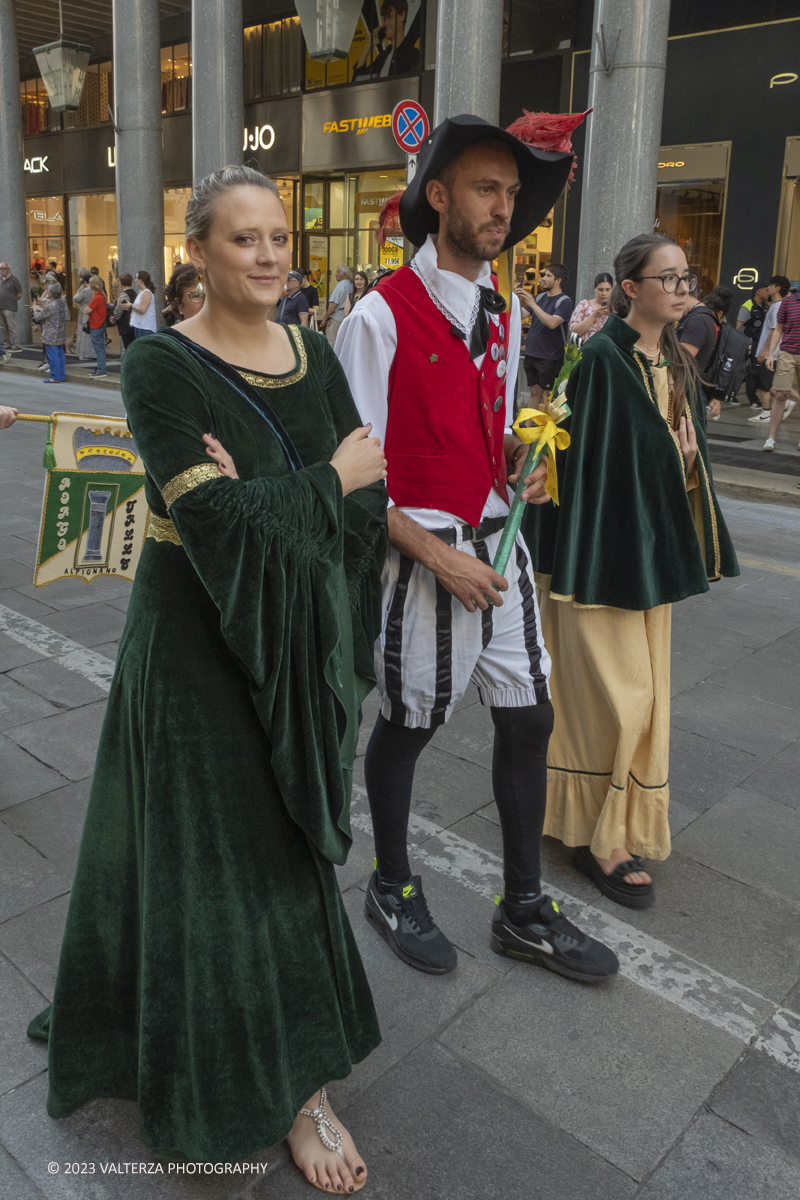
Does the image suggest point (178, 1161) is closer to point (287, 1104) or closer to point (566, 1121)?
point (287, 1104)

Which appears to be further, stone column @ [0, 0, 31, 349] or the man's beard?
stone column @ [0, 0, 31, 349]

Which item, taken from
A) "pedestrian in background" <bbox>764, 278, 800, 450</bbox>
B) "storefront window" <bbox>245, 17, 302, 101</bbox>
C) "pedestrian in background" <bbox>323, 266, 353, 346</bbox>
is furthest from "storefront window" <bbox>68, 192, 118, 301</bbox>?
"pedestrian in background" <bbox>764, 278, 800, 450</bbox>

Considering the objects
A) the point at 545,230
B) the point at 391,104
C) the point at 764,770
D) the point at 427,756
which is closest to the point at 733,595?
the point at 764,770

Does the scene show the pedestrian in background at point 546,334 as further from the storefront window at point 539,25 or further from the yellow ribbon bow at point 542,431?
the yellow ribbon bow at point 542,431

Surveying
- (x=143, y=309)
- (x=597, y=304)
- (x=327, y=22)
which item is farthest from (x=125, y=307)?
(x=597, y=304)

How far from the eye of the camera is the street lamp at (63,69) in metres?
18.8

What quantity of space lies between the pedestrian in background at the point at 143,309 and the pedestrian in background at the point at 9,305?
4.97 m

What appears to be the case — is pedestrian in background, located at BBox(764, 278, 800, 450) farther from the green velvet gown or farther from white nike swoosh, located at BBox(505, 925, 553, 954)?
the green velvet gown

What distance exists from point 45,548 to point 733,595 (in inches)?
173

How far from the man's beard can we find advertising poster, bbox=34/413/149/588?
133 cm

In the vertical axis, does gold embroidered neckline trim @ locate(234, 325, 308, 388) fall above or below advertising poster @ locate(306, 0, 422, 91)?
below

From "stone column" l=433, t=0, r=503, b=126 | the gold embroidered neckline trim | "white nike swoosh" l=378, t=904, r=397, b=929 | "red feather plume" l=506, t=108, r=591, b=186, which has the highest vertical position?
"stone column" l=433, t=0, r=503, b=126

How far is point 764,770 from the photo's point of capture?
4004 millimetres

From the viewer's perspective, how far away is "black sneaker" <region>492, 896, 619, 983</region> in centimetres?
268
